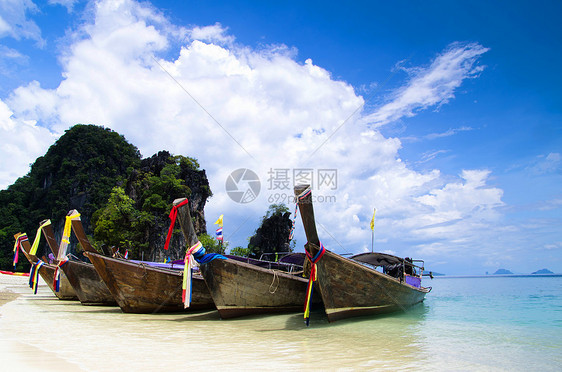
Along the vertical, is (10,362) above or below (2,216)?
below

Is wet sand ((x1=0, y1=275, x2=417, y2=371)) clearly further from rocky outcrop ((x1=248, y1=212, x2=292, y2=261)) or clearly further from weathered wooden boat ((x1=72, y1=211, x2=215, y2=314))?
rocky outcrop ((x1=248, y1=212, x2=292, y2=261))

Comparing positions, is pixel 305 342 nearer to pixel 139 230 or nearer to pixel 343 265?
pixel 343 265

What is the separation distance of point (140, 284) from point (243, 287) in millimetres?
3409

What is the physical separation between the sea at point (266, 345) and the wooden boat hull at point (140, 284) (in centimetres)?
71

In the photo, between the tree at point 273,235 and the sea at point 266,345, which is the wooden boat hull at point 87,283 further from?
the tree at point 273,235

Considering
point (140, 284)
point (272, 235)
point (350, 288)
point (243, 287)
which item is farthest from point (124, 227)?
point (350, 288)

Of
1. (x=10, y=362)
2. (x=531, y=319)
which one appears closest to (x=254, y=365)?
(x=10, y=362)

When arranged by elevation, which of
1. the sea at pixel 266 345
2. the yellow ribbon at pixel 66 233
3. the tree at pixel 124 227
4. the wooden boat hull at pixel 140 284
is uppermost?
the tree at pixel 124 227

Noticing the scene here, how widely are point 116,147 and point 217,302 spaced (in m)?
56.5

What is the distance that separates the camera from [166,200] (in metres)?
35.4

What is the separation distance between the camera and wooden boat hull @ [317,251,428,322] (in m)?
8.73

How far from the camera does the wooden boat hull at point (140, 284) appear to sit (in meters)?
10.4

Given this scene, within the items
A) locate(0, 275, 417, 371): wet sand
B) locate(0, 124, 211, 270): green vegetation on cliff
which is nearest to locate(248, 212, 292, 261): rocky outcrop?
locate(0, 124, 211, 270): green vegetation on cliff

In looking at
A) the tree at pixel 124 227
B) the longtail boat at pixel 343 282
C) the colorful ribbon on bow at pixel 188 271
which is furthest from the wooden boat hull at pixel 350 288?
the tree at pixel 124 227
